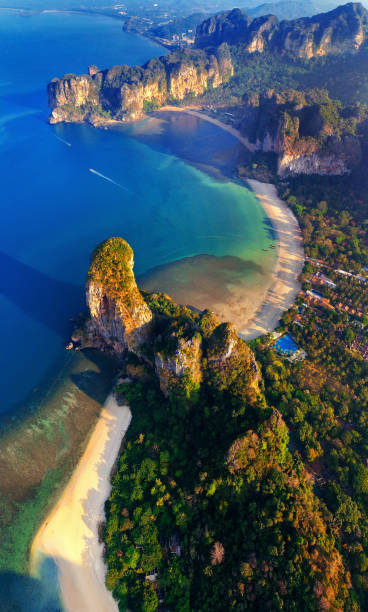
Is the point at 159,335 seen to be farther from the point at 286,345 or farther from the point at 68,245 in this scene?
the point at 68,245

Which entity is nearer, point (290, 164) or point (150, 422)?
point (150, 422)

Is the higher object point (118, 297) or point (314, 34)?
point (314, 34)

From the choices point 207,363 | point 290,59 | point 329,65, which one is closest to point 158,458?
point 207,363

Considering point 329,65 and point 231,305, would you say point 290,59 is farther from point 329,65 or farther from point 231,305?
point 231,305

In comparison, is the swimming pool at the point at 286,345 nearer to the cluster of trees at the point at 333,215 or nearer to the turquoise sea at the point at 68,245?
the turquoise sea at the point at 68,245

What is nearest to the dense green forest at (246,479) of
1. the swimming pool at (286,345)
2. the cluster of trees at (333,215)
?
the swimming pool at (286,345)

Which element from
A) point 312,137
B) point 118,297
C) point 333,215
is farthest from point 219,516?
point 312,137

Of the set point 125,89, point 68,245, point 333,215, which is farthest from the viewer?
point 125,89
